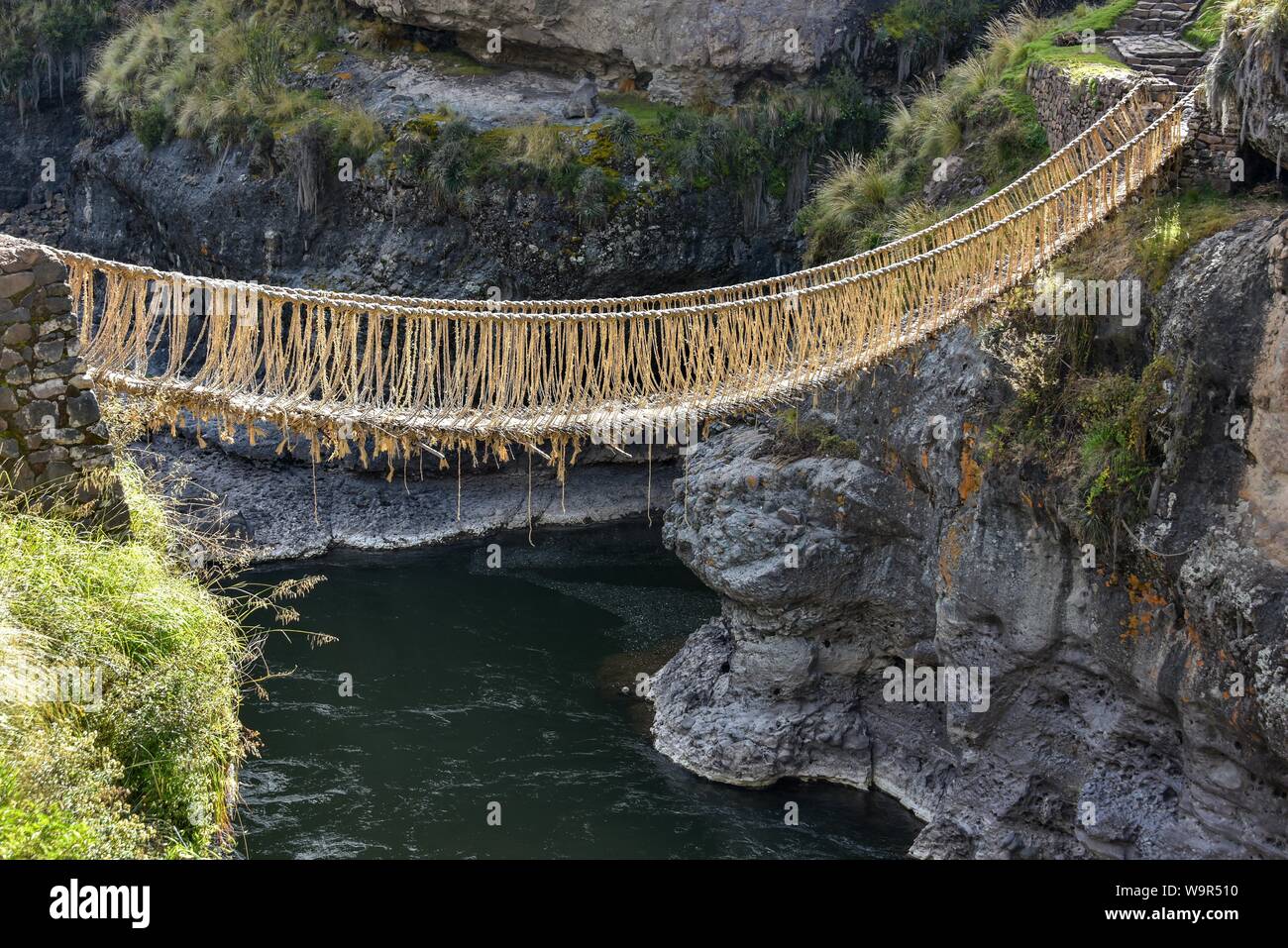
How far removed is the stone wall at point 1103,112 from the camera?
9.40 metres

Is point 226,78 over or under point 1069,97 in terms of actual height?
over

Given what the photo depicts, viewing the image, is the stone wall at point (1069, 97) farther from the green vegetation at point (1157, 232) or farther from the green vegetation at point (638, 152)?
the green vegetation at point (638, 152)

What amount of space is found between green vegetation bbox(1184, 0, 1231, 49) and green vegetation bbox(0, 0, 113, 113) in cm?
1856

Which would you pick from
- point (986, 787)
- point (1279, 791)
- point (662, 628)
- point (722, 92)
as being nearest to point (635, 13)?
point (722, 92)

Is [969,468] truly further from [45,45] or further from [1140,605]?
[45,45]

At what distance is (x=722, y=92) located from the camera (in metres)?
19.9

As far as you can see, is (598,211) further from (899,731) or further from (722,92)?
(899,731)

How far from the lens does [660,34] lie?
65.5 ft

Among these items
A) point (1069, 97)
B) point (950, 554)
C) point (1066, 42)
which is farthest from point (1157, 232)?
point (1066, 42)

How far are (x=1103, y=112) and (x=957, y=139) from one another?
2666 millimetres

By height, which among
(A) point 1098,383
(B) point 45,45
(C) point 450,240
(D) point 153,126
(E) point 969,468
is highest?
(B) point 45,45

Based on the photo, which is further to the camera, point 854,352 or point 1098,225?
point 1098,225

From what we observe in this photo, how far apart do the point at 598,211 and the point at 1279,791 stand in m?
12.3
